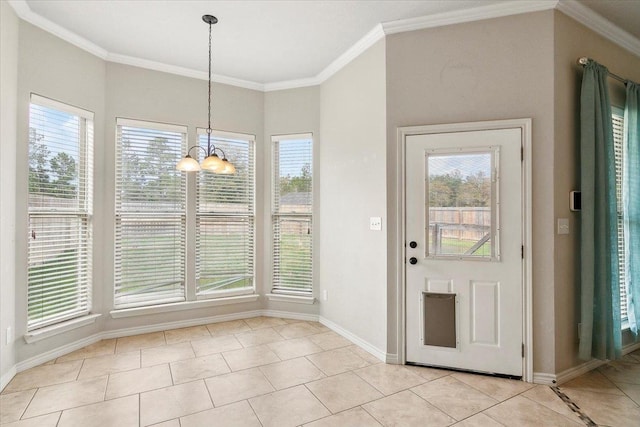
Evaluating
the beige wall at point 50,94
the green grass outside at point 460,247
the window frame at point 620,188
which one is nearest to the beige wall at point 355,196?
the green grass outside at point 460,247

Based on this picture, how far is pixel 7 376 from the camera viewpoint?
107 inches

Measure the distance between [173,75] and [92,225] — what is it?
79.0 inches

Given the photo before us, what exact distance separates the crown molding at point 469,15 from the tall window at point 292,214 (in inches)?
69.4

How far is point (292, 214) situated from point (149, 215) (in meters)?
1.75

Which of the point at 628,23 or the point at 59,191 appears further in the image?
the point at 59,191

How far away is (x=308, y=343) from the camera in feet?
11.8

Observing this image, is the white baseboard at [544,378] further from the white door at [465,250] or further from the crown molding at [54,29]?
the crown molding at [54,29]

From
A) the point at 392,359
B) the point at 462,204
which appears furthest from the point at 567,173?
the point at 392,359

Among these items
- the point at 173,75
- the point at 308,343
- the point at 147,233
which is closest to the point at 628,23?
the point at 308,343

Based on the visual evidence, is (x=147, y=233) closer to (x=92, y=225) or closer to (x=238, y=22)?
(x=92, y=225)

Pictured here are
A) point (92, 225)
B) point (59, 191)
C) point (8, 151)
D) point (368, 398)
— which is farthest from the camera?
point (92, 225)

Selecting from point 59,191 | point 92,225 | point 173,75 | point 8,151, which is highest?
point 173,75

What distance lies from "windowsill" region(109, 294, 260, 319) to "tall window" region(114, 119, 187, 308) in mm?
74

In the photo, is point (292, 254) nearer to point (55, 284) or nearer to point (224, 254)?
point (224, 254)
